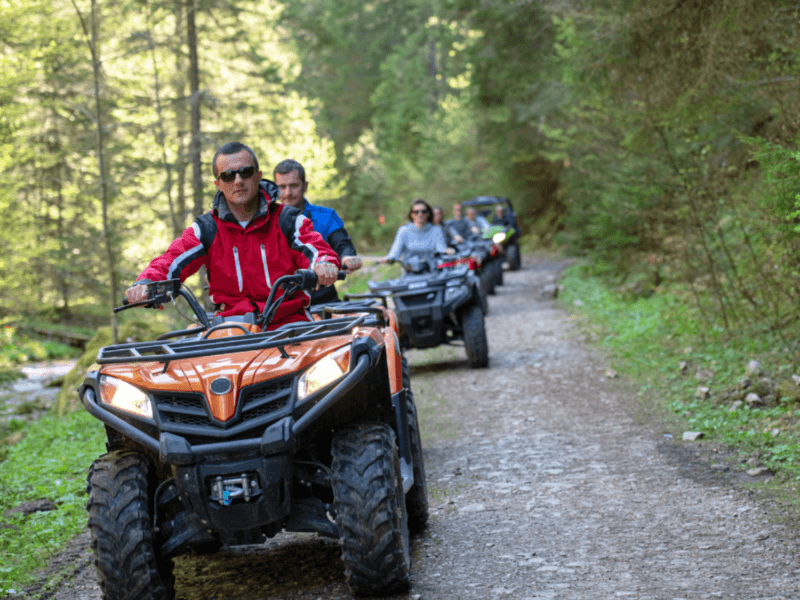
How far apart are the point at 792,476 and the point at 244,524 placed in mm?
3617

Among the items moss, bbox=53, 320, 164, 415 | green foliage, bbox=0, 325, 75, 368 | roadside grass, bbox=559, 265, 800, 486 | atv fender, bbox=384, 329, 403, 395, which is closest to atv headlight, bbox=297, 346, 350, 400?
atv fender, bbox=384, 329, 403, 395

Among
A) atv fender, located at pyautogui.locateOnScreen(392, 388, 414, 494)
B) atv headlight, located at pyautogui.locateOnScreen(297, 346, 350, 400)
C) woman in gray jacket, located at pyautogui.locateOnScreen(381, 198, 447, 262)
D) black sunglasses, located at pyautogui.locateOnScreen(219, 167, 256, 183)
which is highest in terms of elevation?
black sunglasses, located at pyautogui.locateOnScreen(219, 167, 256, 183)

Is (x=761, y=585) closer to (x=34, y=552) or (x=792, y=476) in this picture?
(x=792, y=476)

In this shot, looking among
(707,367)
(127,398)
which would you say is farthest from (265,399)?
(707,367)

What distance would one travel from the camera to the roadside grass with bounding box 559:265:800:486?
19.5 feet

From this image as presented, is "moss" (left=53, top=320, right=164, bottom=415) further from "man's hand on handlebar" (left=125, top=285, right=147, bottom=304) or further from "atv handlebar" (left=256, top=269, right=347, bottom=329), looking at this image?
"atv handlebar" (left=256, top=269, right=347, bottom=329)

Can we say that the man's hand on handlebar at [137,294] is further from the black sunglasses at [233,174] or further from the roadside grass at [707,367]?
the roadside grass at [707,367]

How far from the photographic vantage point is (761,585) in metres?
3.50

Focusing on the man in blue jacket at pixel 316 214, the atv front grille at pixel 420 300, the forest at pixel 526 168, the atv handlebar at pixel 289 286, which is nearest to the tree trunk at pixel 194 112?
the forest at pixel 526 168

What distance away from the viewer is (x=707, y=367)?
847cm

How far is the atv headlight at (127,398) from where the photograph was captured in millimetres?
3438

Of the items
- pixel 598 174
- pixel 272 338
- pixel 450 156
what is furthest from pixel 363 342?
pixel 450 156

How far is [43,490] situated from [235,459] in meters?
3.93

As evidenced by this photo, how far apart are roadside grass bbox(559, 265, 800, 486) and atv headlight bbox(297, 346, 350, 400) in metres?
3.00
